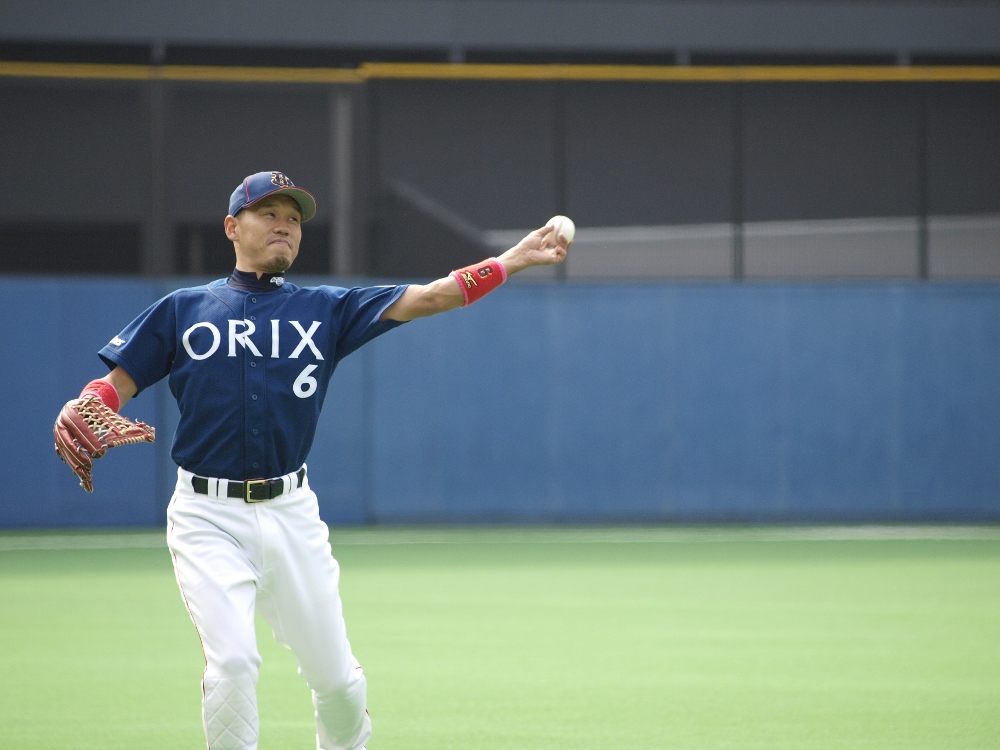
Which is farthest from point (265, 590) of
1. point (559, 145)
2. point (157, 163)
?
point (559, 145)

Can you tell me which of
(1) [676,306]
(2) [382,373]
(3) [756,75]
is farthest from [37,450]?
(3) [756,75]

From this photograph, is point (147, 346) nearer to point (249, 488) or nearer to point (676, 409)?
point (249, 488)

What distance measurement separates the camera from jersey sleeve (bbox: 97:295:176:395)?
15.5ft

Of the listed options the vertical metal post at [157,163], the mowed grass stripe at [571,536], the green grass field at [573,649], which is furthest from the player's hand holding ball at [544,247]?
the vertical metal post at [157,163]

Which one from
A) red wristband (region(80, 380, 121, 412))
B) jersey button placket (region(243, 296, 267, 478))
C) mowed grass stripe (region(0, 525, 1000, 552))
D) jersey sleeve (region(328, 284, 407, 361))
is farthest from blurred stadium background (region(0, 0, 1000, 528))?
jersey button placket (region(243, 296, 267, 478))

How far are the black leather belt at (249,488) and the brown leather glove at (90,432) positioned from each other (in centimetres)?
22

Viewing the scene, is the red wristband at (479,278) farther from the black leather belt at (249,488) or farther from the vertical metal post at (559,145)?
the vertical metal post at (559,145)

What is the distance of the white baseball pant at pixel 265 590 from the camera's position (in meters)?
4.36

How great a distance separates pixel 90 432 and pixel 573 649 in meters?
4.29

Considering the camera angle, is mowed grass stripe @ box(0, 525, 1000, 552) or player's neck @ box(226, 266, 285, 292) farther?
mowed grass stripe @ box(0, 525, 1000, 552)

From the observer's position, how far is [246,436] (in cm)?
463

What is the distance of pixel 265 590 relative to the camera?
4621 mm

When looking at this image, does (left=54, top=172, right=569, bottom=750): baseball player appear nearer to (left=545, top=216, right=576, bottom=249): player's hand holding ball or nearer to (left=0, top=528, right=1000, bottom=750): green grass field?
(left=545, top=216, right=576, bottom=249): player's hand holding ball

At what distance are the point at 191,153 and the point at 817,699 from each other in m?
12.4
